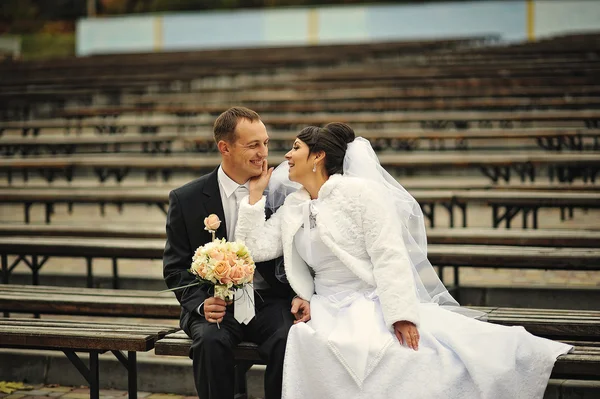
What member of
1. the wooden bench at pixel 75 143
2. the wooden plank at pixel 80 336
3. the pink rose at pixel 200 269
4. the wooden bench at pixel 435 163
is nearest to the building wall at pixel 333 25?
the wooden bench at pixel 75 143

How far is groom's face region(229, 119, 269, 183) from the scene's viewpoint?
4.17 metres

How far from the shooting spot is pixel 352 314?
397cm

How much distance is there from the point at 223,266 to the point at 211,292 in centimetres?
43

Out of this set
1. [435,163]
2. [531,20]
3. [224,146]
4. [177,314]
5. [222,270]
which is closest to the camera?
[222,270]

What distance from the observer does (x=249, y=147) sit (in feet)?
13.8

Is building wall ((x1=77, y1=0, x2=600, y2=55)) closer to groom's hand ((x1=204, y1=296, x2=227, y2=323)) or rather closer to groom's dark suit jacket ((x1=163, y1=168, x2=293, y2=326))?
groom's dark suit jacket ((x1=163, y1=168, x2=293, y2=326))

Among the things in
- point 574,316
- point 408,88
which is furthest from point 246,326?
point 408,88

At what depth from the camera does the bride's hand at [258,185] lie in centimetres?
416

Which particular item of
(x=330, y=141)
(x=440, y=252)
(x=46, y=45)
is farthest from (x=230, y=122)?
(x=46, y=45)

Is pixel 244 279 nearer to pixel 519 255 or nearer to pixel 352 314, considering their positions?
pixel 352 314

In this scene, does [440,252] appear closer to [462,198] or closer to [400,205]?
[400,205]

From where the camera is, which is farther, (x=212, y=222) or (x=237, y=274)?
(x=212, y=222)

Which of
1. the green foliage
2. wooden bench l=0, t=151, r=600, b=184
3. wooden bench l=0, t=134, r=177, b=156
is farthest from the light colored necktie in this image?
the green foliage

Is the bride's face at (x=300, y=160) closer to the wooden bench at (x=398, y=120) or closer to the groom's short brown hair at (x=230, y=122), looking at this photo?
the groom's short brown hair at (x=230, y=122)
